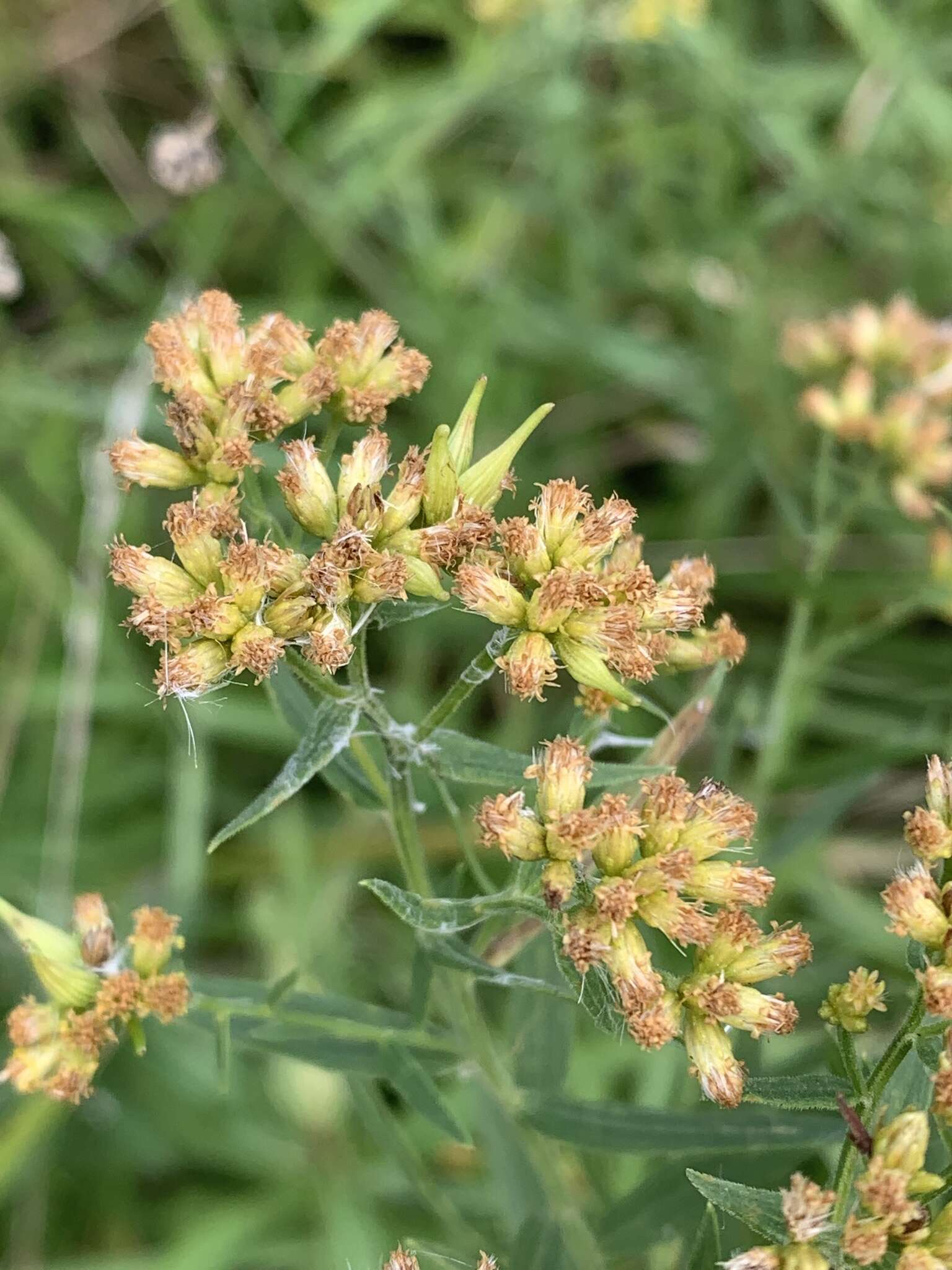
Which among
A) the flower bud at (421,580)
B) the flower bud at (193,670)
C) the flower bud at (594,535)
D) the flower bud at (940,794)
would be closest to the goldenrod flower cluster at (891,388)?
the flower bud at (940,794)

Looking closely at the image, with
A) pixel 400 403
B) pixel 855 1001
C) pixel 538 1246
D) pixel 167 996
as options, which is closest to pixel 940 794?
pixel 855 1001

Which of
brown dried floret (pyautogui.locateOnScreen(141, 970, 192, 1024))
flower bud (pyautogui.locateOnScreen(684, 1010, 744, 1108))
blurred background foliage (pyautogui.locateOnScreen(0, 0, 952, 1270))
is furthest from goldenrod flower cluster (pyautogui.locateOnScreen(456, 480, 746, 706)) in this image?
blurred background foliage (pyautogui.locateOnScreen(0, 0, 952, 1270))

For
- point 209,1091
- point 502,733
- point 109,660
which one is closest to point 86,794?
point 109,660

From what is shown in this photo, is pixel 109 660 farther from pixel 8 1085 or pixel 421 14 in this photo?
pixel 421 14

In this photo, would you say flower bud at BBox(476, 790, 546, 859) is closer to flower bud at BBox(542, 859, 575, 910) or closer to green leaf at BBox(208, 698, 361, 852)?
flower bud at BBox(542, 859, 575, 910)

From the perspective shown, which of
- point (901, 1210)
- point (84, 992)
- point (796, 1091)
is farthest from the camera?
point (84, 992)

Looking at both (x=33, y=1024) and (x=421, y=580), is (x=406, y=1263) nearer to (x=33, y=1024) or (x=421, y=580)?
(x=33, y=1024)

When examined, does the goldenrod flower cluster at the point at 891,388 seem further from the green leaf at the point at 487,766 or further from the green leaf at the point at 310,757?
the green leaf at the point at 310,757
